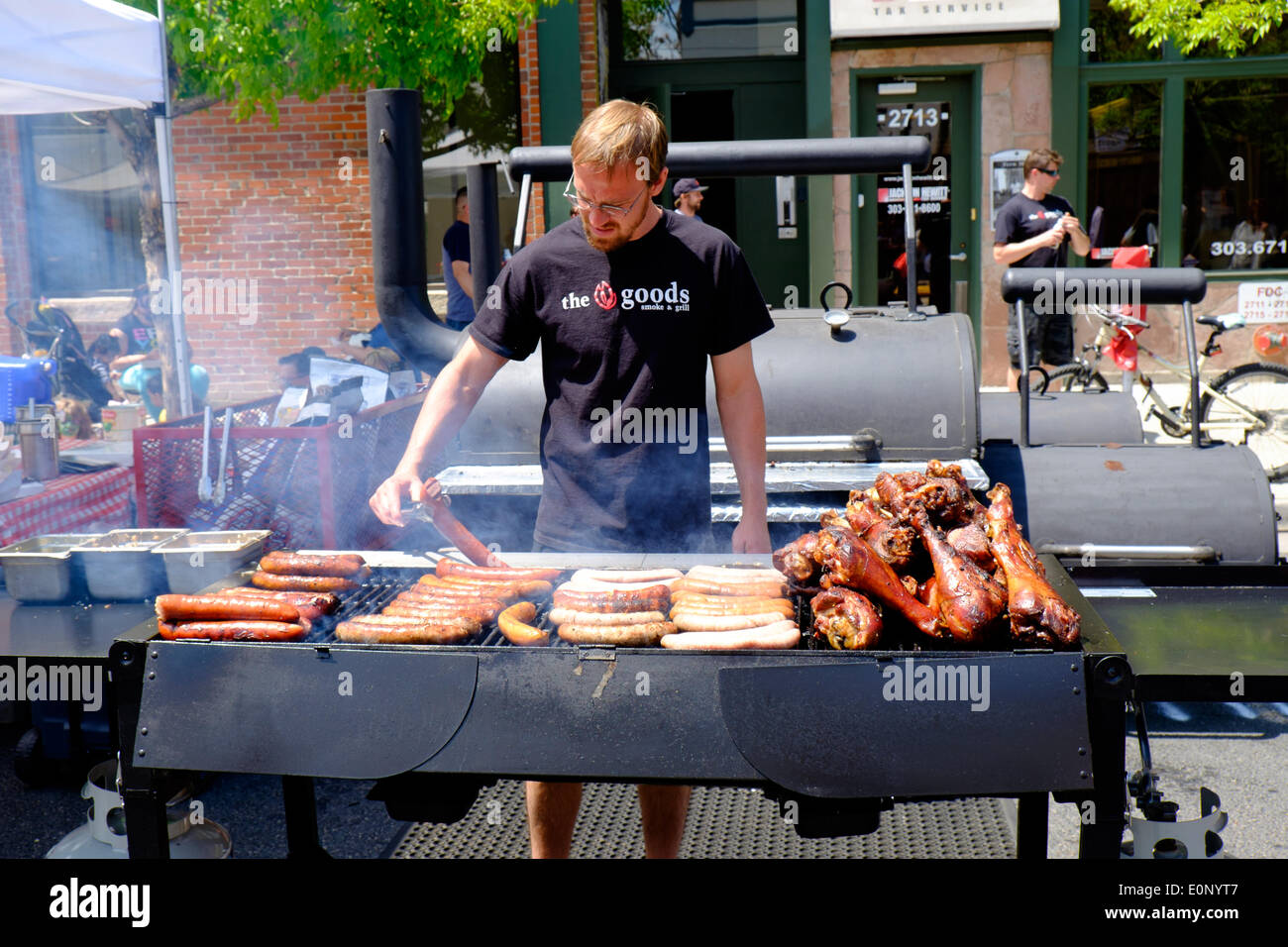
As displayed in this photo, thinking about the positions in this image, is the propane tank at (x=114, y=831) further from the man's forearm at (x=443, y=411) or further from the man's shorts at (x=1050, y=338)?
the man's shorts at (x=1050, y=338)

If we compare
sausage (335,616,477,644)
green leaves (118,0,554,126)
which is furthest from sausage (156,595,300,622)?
green leaves (118,0,554,126)

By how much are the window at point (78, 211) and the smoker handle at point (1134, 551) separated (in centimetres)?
1202

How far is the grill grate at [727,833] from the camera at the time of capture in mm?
3883

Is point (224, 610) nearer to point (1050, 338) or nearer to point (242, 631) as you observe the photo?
point (242, 631)

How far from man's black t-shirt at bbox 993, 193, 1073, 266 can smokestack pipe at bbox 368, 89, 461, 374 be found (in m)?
5.23

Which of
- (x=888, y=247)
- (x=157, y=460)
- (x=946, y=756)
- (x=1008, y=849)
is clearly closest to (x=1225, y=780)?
(x=1008, y=849)

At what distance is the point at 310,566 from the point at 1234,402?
7.98 meters

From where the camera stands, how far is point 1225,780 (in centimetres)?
441

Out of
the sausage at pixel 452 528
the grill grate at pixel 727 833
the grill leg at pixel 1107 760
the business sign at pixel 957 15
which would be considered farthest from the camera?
the business sign at pixel 957 15

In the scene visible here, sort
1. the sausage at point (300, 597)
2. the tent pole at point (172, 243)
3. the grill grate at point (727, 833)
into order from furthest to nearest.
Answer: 1. the tent pole at point (172, 243)
2. the grill grate at point (727, 833)
3. the sausage at point (300, 597)

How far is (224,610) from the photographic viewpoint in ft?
8.68

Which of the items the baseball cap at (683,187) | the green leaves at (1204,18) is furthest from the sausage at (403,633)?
the green leaves at (1204,18)

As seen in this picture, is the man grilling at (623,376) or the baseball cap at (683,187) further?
the baseball cap at (683,187)

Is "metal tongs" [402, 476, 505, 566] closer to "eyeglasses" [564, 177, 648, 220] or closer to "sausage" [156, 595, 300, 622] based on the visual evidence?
"sausage" [156, 595, 300, 622]
